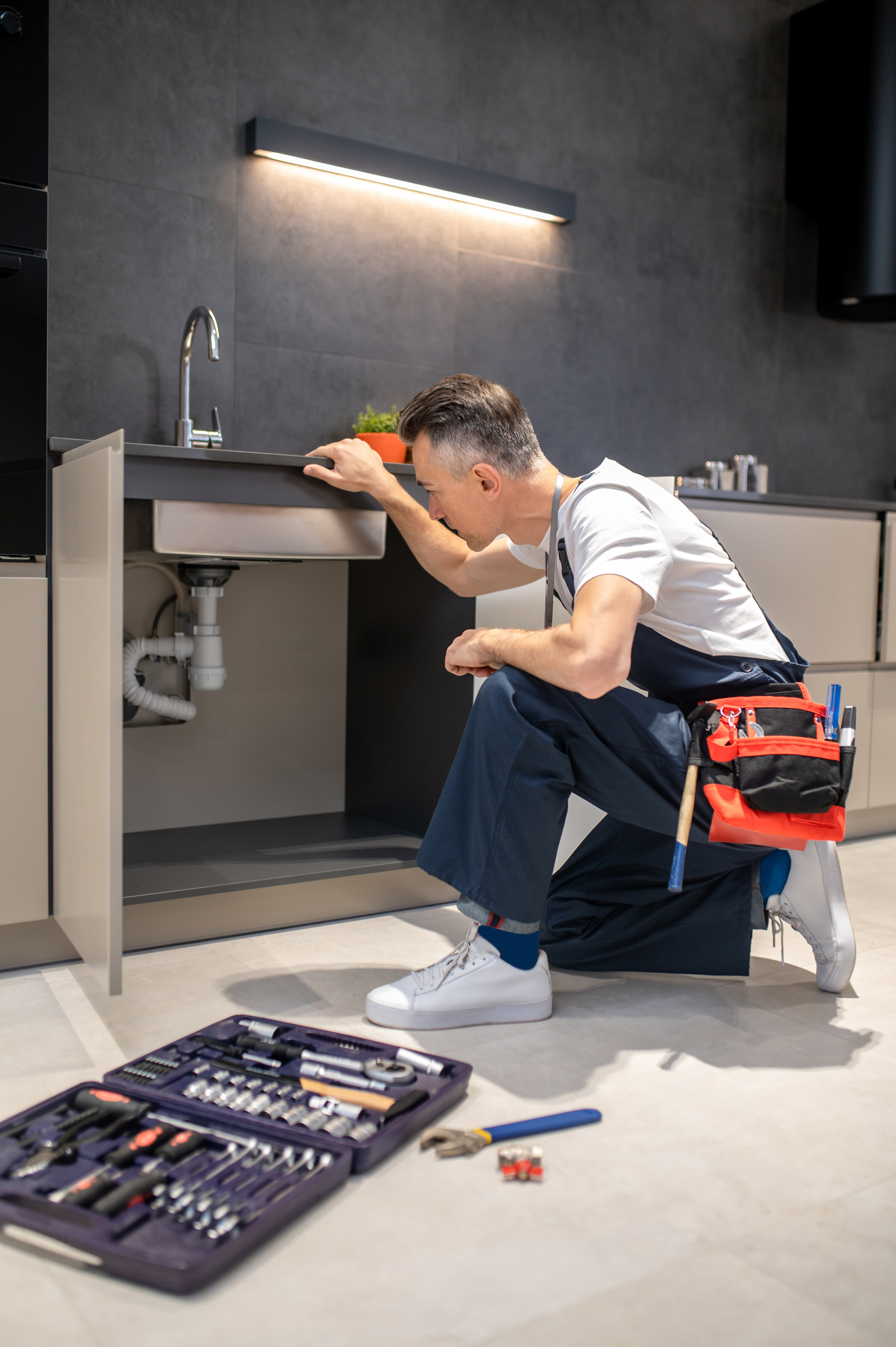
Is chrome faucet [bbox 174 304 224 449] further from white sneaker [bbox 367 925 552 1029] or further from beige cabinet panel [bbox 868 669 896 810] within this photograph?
beige cabinet panel [bbox 868 669 896 810]

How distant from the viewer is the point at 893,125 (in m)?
3.52

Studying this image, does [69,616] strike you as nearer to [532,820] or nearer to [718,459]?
[532,820]

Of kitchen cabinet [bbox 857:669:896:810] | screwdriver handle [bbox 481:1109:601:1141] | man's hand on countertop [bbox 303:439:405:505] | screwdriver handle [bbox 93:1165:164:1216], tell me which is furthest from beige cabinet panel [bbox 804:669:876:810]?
screwdriver handle [bbox 93:1165:164:1216]

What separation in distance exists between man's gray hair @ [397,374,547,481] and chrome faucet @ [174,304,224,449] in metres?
0.65

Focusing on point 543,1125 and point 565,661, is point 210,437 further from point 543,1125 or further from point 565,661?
point 543,1125


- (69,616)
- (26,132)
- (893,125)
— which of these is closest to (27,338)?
(26,132)

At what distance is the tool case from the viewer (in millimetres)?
1113

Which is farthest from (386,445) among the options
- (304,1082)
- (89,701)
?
(304,1082)

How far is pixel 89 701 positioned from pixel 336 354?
1429 mm

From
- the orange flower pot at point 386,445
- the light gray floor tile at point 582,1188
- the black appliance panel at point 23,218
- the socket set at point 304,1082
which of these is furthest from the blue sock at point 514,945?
the black appliance panel at point 23,218

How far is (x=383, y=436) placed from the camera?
2.45 metres

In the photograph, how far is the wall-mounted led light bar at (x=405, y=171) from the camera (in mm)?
2592

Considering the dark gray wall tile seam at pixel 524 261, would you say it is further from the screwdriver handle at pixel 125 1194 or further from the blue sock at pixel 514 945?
the screwdriver handle at pixel 125 1194

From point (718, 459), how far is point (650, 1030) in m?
2.32
